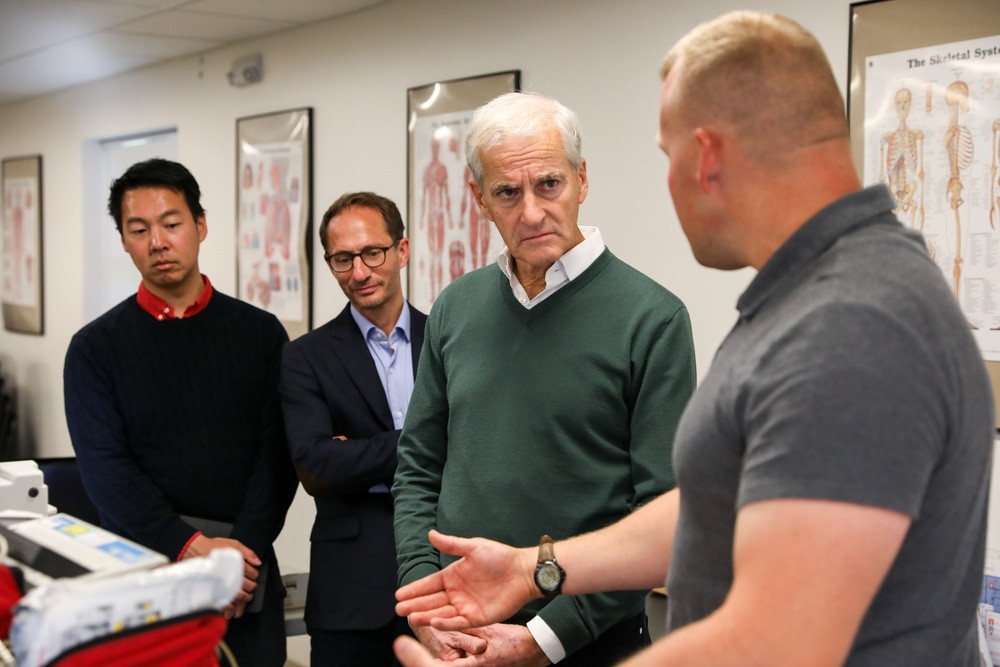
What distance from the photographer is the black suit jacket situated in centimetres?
232

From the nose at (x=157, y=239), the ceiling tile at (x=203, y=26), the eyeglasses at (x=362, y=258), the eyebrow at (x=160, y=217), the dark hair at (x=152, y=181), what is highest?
the ceiling tile at (x=203, y=26)

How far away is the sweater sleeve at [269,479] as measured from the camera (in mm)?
2479

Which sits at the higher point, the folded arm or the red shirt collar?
the red shirt collar

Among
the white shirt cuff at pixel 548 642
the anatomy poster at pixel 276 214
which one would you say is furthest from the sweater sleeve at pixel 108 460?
the anatomy poster at pixel 276 214

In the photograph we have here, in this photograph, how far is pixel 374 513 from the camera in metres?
2.41

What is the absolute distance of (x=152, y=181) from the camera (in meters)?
2.63

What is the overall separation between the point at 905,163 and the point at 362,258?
1.48 m

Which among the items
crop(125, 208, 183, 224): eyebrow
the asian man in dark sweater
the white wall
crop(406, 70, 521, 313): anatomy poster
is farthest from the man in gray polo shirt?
crop(406, 70, 521, 313): anatomy poster

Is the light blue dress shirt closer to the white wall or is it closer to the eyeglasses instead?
the eyeglasses

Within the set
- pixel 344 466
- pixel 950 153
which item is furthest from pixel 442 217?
pixel 950 153

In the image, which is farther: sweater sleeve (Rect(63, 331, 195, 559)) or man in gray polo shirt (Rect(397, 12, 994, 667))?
sweater sleeve (Rect(63, 331, 195, 559))

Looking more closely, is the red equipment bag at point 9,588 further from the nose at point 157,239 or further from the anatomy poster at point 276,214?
the anatomy poster at point 276,214

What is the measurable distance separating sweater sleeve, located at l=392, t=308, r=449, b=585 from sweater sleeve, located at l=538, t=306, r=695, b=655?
34 centimetres

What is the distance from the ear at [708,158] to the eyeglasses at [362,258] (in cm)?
159
